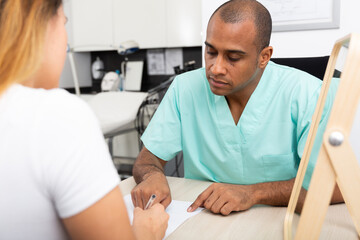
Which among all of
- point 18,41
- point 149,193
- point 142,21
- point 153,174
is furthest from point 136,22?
point 18,41

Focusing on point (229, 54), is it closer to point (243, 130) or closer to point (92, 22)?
point (243, 130)

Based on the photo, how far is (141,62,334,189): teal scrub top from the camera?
3.55 ft

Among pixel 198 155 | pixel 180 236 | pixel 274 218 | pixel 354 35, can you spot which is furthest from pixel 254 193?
pixel 354 35

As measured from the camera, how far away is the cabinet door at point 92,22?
359 centimetres

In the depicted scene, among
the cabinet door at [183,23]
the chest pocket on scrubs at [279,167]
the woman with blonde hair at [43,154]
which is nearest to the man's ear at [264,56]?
the chest pocket on scrubs at [279,167]

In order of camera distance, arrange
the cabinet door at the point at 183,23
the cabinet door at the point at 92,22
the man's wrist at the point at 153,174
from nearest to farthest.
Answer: the man's wrist at the point at 153,174 → the cabinet door at the point at 183,23 → the cabinet door at the point at 92,22

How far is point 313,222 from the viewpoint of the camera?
0.45 meters

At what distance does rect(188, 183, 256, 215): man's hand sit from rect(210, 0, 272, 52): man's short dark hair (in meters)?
0.47

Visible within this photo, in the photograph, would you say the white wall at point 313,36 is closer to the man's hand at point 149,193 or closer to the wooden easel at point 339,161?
the man's hand at point 149,193

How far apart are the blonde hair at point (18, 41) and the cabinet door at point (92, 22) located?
10.7 ft

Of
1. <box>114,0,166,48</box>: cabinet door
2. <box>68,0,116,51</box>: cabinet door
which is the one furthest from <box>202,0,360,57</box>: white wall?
<box>68,0,116,51</box>: cabinet door

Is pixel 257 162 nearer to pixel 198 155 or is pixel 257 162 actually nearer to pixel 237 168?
pixel 237 168

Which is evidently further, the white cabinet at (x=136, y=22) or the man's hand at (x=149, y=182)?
the white cabinet at (x=136, y=22)

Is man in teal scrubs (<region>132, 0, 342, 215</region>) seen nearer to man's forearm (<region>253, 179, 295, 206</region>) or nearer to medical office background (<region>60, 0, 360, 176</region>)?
man's forearm (<region>253, 179, 295, 206</region>)
